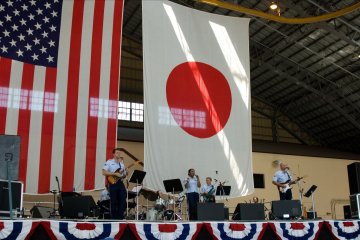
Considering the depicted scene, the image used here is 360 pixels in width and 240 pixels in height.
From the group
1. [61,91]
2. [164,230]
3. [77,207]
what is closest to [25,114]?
[61,91]

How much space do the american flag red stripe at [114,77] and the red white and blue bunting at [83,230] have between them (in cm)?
377

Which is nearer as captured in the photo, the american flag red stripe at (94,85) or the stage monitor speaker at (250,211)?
the stage monitor speaker at (250,211)

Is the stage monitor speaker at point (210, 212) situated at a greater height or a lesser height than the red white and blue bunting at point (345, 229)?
greater

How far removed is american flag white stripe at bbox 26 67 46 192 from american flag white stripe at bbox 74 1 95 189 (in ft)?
3.00

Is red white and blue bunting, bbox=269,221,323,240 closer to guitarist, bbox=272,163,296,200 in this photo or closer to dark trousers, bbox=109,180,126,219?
guitarist, bbox=272,163,296,200

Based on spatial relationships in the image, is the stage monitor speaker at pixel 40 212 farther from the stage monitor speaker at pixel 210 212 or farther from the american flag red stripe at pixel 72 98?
the stage monitor speaker at pixel 210 212

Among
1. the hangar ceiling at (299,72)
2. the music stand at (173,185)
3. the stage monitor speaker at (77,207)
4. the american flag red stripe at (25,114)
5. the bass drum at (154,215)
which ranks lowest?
the bass drum at (154,215)

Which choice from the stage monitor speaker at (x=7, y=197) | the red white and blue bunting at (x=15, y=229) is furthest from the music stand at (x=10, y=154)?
the red white and blue bunting at (x=15, y=229)

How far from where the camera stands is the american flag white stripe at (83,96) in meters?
10.5

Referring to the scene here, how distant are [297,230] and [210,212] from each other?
184 cm

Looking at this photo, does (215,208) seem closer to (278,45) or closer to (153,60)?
(153,60)

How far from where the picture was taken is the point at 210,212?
28.1 feet

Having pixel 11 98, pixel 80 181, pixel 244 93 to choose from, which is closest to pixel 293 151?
pixel 244 93

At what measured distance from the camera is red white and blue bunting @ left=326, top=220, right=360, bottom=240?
29.8 feet
